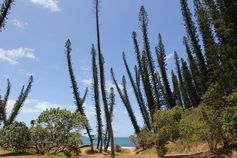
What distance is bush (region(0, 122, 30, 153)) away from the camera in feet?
96.2

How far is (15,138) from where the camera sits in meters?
29.7

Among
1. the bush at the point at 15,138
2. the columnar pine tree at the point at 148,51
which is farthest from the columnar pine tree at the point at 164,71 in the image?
the bush at the point at 15,138

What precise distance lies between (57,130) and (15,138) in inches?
253

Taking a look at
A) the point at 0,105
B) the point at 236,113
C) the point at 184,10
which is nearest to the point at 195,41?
the point at 184,10

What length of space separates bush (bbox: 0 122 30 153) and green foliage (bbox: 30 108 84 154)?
3416mm

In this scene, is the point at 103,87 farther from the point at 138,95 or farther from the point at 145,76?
the point at 138,95

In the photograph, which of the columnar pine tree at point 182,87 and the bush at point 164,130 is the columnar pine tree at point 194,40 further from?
the columnar pine tree at point 182,87

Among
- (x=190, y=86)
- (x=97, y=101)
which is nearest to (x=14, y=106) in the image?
(x=97, y=101)

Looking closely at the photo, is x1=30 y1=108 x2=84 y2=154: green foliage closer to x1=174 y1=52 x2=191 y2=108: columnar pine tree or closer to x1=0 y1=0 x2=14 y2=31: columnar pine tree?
x1=0 y1=0 x2=14 y2=31: columnar pine tree

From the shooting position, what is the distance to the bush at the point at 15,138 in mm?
29328

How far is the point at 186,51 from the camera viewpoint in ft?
163

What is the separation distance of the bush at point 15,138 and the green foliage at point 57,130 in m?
3.42

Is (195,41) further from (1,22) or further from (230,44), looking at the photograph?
(1,22)

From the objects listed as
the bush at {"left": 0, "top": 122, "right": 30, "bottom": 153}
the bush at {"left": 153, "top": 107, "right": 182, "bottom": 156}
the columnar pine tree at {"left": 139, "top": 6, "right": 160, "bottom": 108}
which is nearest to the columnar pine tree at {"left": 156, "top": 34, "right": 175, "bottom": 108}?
the columnar pine tree at {"left": 139, "top": 6, "right": 160, "bottom": 108}
